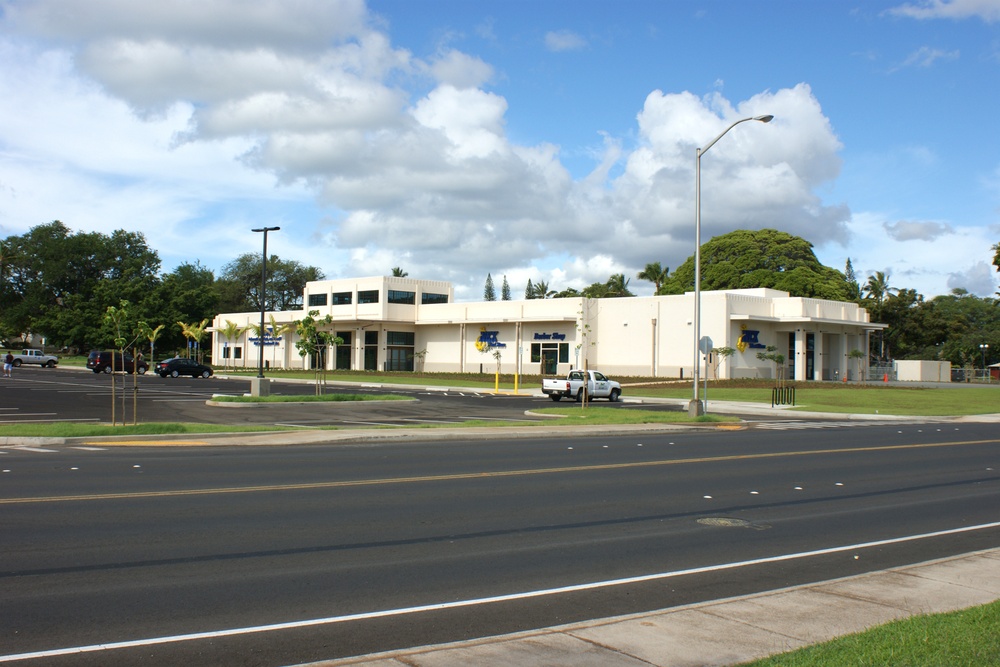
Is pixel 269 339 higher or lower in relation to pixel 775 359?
higher

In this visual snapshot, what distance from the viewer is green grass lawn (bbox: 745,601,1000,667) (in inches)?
201

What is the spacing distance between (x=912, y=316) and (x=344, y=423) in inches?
3163

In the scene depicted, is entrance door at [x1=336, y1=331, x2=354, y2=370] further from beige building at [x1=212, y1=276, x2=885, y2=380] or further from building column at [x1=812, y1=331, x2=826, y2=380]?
building column at [x1=812, y1=331, x2=826, y2=380]

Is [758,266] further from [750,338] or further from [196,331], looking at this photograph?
[196,331]

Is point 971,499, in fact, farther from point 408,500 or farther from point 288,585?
point 288,585

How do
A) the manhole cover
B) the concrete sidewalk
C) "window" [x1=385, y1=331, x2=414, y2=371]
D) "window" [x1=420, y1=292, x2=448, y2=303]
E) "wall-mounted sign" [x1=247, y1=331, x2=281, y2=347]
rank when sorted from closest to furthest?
the concrete sidewalk, the manhole cover, "window" [x1=385, y1=331, x2=414, y2=371], "window" [x1=420, y1=292, x2=448, y2=303], "wall-mounted sign" [x1=247, y1=331, x2=281, y2=347]

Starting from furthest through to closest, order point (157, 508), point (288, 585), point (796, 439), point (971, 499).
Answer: point (796, 439), point (971, 499), point (157, 508), point (288, 585)

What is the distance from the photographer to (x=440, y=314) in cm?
7544

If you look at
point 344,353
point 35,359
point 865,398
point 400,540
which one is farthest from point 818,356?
point 35,359

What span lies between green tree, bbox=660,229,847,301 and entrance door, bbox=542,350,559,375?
20.8 meters

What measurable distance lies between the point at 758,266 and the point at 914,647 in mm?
83329

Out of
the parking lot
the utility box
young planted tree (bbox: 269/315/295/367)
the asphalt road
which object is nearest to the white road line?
the asphalt road

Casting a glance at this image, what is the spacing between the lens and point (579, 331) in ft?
213

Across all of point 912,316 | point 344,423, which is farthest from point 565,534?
point 912,316
